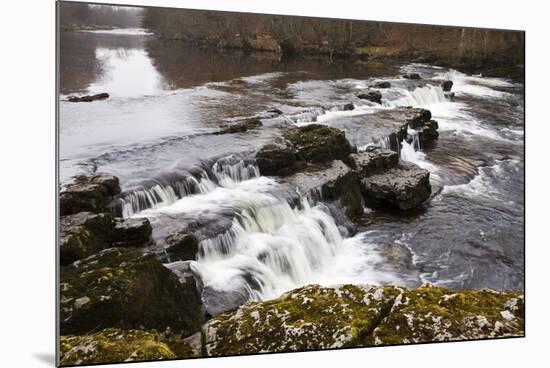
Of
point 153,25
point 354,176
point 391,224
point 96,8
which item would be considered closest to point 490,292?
point 391,224

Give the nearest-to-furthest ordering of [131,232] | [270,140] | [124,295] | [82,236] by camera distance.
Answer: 1. [124,295]
2. [82,236]
3. [131,232]
4. [270,140]

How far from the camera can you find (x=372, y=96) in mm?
6371

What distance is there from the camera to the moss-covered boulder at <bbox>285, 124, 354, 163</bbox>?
623 cm

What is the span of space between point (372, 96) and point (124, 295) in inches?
119

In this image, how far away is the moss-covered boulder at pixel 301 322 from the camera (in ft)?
16.6

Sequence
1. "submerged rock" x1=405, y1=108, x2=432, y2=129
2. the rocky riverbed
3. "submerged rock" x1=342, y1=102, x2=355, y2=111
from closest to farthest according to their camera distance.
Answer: the rocky riverbed < "submerged rock" x1=342, y1=102, x2=355, y2=111 < "submerged rock" x1=405, y1=108, x2=432, y2=129

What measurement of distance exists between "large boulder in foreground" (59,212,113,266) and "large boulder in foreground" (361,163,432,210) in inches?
102

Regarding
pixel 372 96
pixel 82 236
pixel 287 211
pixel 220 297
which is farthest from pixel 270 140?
pixel 82 236

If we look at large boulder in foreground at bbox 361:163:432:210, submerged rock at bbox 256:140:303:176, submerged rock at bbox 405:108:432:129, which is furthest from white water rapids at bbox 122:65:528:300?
large boulder in foreground at bbox 361:163:432:210

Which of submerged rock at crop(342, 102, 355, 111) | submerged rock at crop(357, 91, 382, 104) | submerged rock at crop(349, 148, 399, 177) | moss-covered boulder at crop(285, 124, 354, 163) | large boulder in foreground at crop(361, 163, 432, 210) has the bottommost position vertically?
large boulder in foreground at crop(361, 163, 432, 210)

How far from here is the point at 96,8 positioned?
16.6 feet

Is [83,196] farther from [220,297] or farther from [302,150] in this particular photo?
[302,150]

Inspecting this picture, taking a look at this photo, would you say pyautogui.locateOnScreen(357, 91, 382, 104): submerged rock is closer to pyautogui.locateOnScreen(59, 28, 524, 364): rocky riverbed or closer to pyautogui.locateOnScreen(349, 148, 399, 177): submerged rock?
pyautogui.locateOnScreen(59, 28, 524, 364): rocky riverbed

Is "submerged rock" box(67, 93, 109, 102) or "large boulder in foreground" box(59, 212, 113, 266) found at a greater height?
"submerged rock" box(67, 93, 109, 102)
